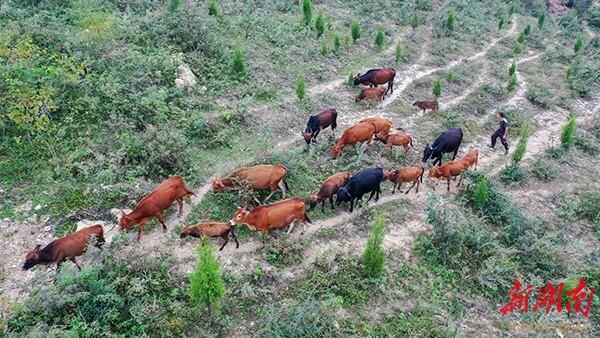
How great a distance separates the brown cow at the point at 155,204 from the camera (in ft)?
30.8

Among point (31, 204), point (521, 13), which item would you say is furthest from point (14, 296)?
point (521, 13)

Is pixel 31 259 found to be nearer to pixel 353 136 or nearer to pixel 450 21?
pixel 353 136

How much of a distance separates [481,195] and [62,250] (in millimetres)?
9656

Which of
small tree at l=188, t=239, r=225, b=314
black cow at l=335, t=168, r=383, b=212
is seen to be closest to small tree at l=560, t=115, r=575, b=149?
black cow at l=335, t=168, r=383, b=212

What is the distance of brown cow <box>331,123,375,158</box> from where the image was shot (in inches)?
512

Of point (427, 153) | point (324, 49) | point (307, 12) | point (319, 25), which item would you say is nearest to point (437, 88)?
point (427, 153)

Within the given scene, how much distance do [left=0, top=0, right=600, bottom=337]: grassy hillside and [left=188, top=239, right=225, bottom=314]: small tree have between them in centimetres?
88

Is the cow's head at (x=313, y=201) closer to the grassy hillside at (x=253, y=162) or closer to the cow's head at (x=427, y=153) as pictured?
the grassy hillside at (x=253, y=162)

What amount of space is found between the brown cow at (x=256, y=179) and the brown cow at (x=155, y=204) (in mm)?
903

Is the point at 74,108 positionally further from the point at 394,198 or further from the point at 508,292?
the point at 508,292

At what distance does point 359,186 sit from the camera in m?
11.1

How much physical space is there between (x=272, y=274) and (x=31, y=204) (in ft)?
18.0

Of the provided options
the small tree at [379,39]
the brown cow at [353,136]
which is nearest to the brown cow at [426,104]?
the brown cow at [353,136]

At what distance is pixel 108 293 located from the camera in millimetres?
7664
